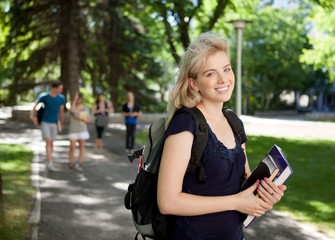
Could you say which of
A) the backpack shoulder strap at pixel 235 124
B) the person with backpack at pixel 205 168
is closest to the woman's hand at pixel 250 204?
the person with backpack at pixel 205 168

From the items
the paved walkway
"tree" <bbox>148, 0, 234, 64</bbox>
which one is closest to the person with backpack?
the paved walkway

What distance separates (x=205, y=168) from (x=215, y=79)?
426mm

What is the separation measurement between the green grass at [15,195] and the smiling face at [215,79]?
3997 millimetres

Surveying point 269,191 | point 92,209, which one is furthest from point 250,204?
point 92,209

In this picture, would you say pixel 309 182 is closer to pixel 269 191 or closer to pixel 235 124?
pixel 235 124

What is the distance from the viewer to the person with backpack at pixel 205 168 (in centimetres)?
183

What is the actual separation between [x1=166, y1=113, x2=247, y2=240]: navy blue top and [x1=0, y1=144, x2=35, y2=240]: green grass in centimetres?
379

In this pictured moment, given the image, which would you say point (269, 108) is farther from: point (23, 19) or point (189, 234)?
point (189, 234)

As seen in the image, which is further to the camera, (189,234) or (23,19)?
(23,19)

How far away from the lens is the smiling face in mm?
1973

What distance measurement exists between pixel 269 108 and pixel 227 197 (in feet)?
147

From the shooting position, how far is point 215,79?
198 centimetres

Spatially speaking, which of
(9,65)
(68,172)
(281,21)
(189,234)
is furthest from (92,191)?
(281,21)

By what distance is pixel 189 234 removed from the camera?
1.94 m
